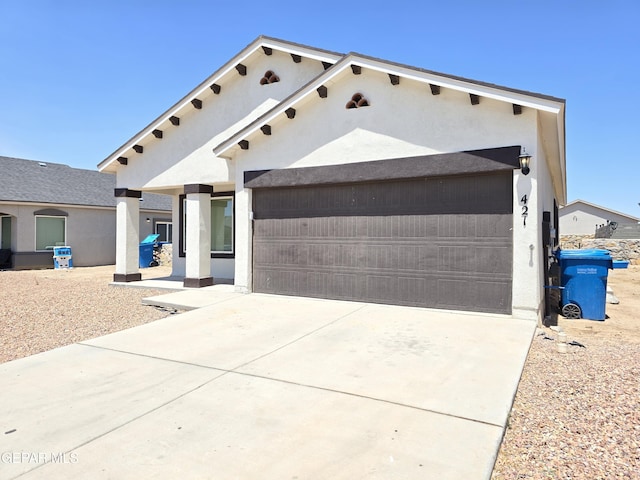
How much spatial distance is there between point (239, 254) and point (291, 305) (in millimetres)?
2242

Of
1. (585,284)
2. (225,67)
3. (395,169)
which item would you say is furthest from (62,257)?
(585,284)

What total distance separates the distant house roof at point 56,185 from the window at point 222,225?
36.6 ft

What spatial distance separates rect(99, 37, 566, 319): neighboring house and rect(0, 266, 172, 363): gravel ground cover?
2207 mm

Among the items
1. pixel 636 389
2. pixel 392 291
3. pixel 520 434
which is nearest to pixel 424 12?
pixel 392 291

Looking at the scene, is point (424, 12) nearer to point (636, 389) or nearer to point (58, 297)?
point (636, 389)

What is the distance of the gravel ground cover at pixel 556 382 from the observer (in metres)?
2.91

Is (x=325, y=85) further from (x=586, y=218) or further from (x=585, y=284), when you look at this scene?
(x=586, y=218)

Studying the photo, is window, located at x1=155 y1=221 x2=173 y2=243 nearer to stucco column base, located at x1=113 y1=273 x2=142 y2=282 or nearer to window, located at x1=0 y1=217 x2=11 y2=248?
window, located at x1=0 y1=217 x2=11 y2=248

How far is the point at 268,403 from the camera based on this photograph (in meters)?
3.86

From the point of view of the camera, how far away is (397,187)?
824cm

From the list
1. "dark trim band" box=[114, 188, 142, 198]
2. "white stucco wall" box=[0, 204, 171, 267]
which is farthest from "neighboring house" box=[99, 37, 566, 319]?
"white stucco wall" box=[0, 204, 171, 267]

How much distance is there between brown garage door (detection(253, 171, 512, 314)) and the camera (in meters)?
7.36

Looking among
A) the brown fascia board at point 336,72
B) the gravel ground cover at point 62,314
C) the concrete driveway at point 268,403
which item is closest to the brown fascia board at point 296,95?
the brown fascia board at point 336,72

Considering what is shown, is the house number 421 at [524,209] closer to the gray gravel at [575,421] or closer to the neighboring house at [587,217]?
the gray gravel at [575,421]
